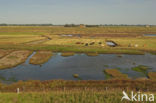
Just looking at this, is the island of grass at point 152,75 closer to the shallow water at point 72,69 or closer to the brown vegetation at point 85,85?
the shallow water at point 72,69

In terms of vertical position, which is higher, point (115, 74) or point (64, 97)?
point (64, 97)

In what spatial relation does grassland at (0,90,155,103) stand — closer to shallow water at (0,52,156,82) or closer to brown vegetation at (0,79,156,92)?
brown vegetation at (0,79,156,92)

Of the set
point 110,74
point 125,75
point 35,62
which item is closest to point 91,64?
point 110,74

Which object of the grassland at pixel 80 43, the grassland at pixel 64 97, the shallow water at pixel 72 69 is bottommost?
the shallow water at pixel 72 69

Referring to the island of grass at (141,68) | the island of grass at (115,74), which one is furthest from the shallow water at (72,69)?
the island of grass at (141,68)

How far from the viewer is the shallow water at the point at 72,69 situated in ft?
92.4

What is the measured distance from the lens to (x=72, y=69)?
32.6 meters

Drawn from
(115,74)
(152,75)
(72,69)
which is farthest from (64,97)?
(152,75)

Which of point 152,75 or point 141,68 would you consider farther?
point 141,68

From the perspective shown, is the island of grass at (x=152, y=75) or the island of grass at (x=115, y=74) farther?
the island of grass at (x=115, y=74)

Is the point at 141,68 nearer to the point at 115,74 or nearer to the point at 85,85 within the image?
the point at 115,74

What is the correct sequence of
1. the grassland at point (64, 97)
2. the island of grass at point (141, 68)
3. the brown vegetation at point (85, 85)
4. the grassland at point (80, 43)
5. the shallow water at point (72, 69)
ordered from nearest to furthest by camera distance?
the grassland at point (64, 97) < the brown vegetation at point (85, 85) < the shallow water at point (72, 69) < the island of grass at point (141, 68) < the grassland at point (80, 43)

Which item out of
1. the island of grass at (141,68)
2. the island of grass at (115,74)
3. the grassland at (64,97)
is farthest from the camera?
the island of grass at (141,68)

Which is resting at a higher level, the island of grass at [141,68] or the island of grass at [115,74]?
the island of grass at [141,68]
